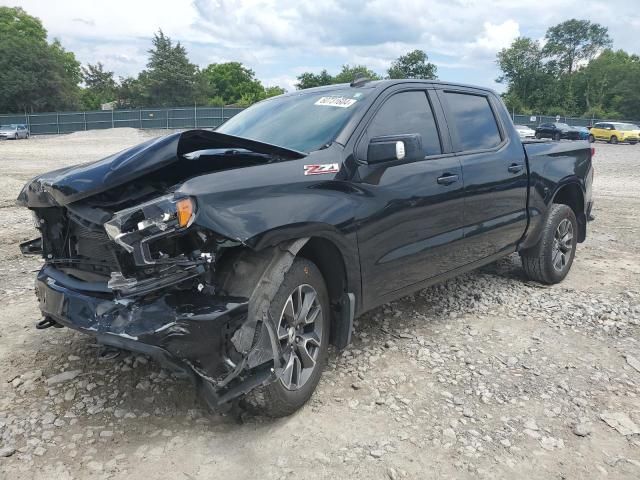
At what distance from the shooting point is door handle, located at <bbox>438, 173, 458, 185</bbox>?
12.1ft

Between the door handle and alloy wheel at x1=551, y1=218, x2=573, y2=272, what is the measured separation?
6.01ft

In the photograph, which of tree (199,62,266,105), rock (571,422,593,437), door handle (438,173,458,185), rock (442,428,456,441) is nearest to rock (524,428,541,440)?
rock (571,422,593,437)

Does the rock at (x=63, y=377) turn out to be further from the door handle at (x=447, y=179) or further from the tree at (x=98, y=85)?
the tree at (x=98, y=85)

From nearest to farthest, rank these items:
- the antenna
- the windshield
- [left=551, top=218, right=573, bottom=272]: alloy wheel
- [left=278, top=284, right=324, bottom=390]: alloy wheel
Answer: [left=278, top=284, right=324, bottom=390]: alloy wheel < the windshield < the antenna < [left=551, top=218, right=573, bottom=272]: alloy wheel

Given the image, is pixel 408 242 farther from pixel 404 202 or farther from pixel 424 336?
pixel 424 336

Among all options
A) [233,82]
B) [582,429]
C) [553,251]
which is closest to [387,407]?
[582,429]

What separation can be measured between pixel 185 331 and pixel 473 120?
303 cm

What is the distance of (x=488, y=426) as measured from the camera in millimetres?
2867

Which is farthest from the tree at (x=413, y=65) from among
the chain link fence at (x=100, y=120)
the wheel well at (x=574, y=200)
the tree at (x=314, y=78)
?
the wheel well at (x=574, y=200)

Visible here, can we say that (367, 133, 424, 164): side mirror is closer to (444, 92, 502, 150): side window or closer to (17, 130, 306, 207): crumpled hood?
(17, 130, 306, 207): crumpled hood

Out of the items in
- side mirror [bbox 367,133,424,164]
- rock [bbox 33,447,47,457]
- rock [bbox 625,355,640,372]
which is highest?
side mirror [bbox 367,133,424,164]

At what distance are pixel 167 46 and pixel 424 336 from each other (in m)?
66.5

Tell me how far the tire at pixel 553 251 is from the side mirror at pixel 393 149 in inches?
96.6

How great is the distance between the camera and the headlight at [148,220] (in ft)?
7.41
